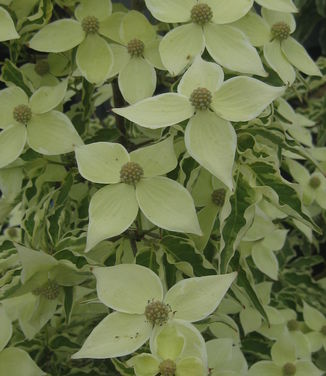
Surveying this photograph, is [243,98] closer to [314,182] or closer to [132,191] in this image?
[132,191]

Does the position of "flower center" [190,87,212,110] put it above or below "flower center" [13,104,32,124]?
above

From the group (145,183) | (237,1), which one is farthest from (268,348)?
(237,1)

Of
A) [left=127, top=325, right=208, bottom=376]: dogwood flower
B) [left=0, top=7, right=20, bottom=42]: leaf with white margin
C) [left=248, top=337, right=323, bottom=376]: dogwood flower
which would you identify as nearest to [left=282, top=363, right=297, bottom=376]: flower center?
[left=248, top=337, right=323, bottom=376]: dogwood flower

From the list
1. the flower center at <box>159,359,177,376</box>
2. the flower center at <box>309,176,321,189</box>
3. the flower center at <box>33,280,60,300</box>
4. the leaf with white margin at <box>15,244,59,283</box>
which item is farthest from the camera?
the flower center at <box>309,176,321,189</box>

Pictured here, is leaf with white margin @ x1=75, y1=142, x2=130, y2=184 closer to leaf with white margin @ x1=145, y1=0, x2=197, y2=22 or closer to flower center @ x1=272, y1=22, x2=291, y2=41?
leaf with white margin @ x1=145, y1=0, x2=197, y2=22

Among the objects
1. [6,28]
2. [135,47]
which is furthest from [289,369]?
[6,28]
